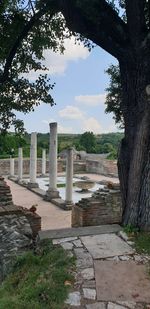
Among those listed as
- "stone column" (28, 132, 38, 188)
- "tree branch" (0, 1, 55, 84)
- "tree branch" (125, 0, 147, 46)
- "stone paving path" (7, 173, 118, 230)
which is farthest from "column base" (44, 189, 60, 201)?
"tree branch" (125, 0, 147, 46)

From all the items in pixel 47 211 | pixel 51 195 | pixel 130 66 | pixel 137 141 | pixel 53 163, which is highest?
pixel 130 66

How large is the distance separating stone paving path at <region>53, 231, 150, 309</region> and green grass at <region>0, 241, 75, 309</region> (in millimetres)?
127

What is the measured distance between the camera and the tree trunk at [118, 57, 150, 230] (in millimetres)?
5977

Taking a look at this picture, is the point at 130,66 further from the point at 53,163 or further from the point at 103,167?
the point at 103,167

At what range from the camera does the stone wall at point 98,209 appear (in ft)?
30.1

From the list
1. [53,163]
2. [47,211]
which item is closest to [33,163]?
[53,163]

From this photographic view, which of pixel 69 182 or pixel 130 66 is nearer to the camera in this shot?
pixel 130 66

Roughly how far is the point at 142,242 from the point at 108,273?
102cm

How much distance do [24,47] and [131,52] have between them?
321cm

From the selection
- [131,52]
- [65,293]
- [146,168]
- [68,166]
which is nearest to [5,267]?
[65,293]

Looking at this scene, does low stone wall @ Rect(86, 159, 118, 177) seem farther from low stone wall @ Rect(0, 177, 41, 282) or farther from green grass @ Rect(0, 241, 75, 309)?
green grass @ Rect(0, 241, 75, 309)

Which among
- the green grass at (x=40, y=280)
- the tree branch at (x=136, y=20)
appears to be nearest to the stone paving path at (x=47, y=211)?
the green grass at (x=40, y=280)

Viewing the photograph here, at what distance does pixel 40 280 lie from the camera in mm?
4578

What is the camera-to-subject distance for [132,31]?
589 centimetres
